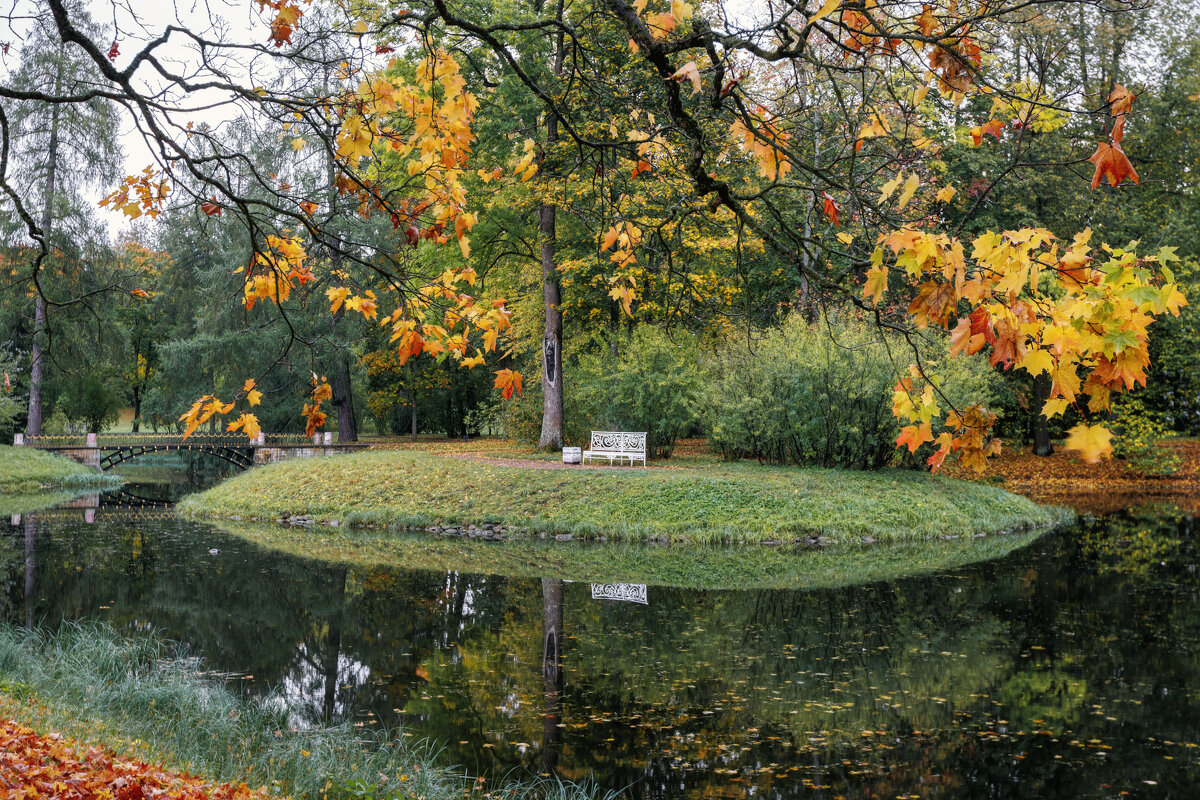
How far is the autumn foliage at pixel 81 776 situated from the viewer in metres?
3.39

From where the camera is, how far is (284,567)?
12.4m

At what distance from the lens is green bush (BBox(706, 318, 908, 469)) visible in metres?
17.0

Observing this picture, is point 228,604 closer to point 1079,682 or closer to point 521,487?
point 521,487

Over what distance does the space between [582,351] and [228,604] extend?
15.0 meters

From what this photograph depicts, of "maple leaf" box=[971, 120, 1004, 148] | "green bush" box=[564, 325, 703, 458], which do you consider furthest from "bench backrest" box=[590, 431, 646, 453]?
"maple leaf" box=[971, 120, 1004, 148]

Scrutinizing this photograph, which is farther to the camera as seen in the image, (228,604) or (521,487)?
(521,487)

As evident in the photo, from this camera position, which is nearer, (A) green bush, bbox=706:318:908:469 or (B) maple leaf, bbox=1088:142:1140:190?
(B) maple leaf, bbox=1088:142:1140:190

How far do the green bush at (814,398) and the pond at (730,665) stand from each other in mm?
4840

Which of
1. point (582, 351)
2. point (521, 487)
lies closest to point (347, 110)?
point (521, 487)

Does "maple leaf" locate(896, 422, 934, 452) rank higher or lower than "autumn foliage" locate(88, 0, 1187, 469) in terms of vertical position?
lower

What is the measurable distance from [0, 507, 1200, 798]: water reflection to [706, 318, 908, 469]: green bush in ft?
16.4

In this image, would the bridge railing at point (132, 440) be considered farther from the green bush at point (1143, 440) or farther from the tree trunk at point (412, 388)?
the green bush at point (1143, 440)

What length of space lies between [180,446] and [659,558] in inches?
870

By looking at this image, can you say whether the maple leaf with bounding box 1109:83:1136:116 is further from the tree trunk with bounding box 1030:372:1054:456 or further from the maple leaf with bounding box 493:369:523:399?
the tree trunk with bounding box 1030:372:1054:456
